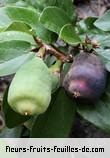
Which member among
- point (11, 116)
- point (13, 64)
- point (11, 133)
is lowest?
point (11, 133)

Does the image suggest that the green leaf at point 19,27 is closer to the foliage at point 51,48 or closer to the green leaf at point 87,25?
the foliage at point 51,48

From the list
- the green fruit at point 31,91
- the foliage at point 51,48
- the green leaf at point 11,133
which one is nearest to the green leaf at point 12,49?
the foliage at point 51,48

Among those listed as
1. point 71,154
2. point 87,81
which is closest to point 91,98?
point 87,81

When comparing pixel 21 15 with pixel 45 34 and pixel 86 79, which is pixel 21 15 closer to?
pixel 45 34

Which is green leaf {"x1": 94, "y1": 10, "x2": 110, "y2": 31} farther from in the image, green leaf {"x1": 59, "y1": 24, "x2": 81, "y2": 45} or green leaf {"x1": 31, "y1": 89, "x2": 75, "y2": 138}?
green leaf {"x1": 31, "y1": 89, "x2": 75, "y2": 138}

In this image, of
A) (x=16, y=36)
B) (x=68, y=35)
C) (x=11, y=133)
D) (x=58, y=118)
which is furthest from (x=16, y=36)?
(x=11, y=133)

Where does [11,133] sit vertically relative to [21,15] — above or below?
below
